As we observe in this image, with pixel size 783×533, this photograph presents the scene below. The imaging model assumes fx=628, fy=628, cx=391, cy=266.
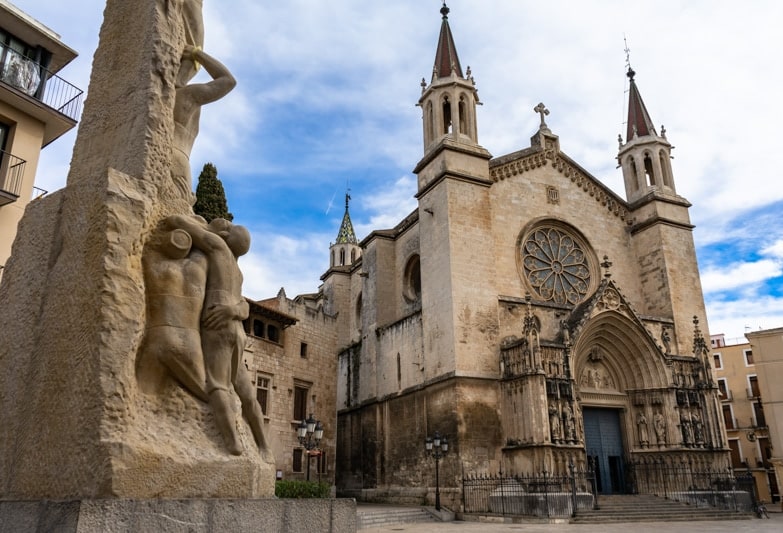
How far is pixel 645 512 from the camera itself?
18.6m

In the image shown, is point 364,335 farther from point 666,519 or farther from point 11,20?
point 11,20

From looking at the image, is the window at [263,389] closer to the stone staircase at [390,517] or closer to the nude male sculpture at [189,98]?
the stone staircase at [390,517]

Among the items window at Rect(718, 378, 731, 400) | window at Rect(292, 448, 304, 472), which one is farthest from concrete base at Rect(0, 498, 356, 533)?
window at Rect(718, 378, 731, 400)

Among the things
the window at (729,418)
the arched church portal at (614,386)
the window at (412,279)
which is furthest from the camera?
the window at (729,418)

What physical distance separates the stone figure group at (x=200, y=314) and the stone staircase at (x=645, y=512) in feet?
49.9

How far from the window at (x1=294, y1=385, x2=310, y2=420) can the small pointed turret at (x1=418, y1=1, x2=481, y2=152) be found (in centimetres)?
1050

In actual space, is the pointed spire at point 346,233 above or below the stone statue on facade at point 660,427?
above

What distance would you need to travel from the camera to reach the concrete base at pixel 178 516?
3.16 metres

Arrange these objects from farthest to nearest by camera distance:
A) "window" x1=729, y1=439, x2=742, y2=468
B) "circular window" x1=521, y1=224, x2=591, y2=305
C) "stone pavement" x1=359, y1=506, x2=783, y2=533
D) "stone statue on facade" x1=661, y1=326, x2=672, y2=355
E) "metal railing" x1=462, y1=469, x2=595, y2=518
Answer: "window" x1=729, y1=439, x2=742, y2=468 < "circular window" x1=521, y1=224, x2=591, y2=305 < "stone statue on facade" x1=661, y1=326, x2=672, y2=355 < "metal railing" x1=462, y1=469, x2=595, y2=518 < "stone pavement" x1=359, y1=506, x2=783, y2=533

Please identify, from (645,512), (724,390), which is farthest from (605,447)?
(724,390)

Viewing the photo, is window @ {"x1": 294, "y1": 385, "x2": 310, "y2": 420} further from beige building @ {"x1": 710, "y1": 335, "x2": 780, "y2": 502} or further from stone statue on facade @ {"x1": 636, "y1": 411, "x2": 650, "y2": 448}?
beige building @ {"x1": 710, "y1": 335, "x2": 780, "y2": 502}

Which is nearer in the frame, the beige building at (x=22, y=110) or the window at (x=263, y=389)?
the beige building at (x=22, y=110)

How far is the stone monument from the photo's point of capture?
3590 mm

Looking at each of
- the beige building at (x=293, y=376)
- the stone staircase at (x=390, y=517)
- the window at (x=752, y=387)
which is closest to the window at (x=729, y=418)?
the window at (x=752, y=387)
